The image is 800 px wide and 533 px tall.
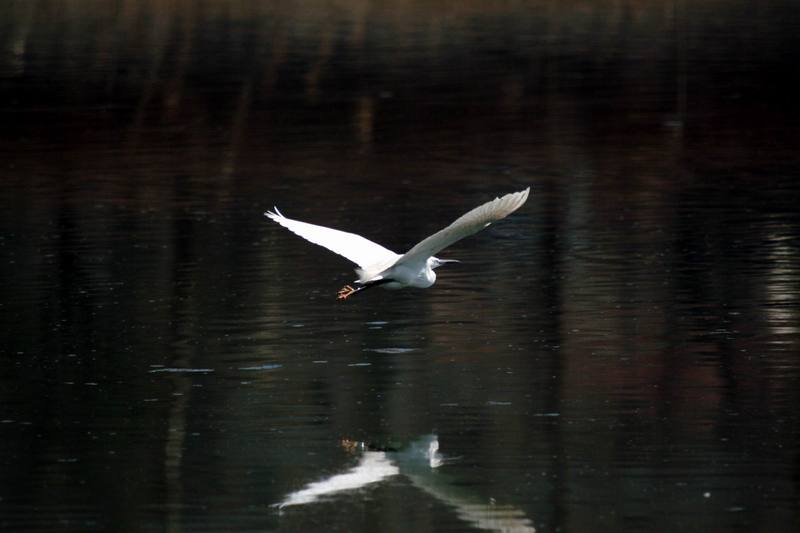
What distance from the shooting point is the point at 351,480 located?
9695mm

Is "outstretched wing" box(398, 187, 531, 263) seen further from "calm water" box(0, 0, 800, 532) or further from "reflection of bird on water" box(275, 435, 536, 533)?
"reflection of bird on water" box(275, 435, 536, 533)

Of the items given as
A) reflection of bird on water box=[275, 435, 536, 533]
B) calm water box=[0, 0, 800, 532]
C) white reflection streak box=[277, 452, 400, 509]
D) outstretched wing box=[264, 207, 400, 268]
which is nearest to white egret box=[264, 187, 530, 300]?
outstretched wing box=[264, 207, 400, 268]

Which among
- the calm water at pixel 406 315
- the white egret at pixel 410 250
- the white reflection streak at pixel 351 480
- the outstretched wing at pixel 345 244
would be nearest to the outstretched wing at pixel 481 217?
the white egret at pixel 410 250

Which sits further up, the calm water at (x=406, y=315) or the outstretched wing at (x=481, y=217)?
the outstretched wing at (x=481, y=217)

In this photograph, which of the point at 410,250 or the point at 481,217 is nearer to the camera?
the point at 481,217

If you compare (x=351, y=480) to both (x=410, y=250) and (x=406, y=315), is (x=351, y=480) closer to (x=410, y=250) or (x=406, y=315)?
(x=410, y=250)

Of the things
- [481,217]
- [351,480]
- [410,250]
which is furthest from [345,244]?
[351,480]

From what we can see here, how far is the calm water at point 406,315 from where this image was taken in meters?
9.59

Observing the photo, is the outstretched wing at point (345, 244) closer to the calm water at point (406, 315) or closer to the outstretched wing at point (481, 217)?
the calm water at point (406, 315)

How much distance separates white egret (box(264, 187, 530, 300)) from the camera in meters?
10.9

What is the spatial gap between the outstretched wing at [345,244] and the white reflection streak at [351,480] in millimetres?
3040

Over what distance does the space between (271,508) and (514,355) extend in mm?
3464

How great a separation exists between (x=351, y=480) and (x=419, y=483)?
352 mm

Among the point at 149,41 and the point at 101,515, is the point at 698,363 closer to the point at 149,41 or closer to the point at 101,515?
the point at 101,515
